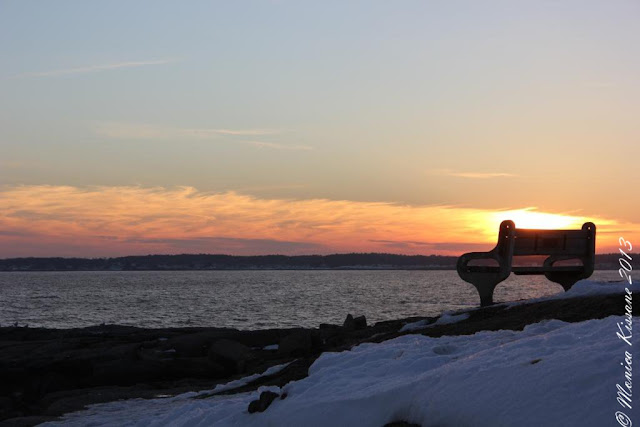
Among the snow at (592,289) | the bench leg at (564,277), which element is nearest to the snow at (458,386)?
the snow at (592,289)

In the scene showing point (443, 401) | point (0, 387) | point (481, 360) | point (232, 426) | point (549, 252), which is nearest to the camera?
point (443, 401)

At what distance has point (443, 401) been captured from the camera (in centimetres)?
580

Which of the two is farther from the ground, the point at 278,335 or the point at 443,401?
the point at 443,401

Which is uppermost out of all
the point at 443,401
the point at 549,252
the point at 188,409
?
the point at 549,252

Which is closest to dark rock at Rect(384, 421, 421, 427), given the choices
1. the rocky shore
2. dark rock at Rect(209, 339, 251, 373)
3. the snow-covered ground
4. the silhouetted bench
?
the snow-covered ground

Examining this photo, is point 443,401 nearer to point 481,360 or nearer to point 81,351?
point 481,360

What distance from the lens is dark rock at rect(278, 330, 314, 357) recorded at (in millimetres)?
14422

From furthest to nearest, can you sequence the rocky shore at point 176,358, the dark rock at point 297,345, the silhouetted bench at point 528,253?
the silhouetted bench at point 528,253
the dark rock at point 297,345
the rocky shore at point 176,358

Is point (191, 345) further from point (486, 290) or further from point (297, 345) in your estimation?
point (486, 290)

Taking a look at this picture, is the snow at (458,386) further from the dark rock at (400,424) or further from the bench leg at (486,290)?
the bench leg at (486,290)

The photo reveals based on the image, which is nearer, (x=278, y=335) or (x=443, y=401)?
(x=443, y=401)

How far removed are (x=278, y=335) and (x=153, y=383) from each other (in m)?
5.70

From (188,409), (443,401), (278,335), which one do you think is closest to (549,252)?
(278,335)

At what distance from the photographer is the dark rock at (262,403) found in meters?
7.37
